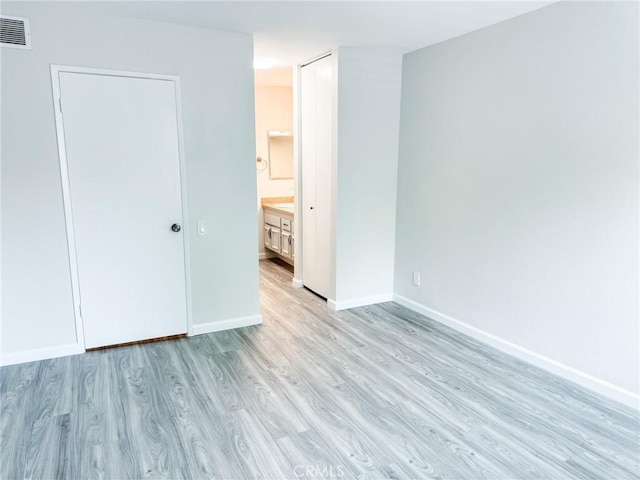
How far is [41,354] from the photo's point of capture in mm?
2990

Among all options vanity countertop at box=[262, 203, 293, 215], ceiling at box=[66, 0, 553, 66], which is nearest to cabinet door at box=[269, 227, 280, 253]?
vanity countertop at box=[262, 203, 293, 215]

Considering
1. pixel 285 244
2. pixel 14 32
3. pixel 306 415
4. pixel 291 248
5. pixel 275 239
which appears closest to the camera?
pixel 306 415

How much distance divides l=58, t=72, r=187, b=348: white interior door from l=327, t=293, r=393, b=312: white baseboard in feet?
4.80

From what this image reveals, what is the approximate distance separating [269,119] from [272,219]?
1459 mm

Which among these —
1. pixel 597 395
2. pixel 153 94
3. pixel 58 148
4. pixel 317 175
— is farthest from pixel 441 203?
pixel 58 148

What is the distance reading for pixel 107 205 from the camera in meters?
3.04

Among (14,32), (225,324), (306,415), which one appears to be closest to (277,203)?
(225,324)

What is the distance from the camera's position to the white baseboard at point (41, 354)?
2.91m

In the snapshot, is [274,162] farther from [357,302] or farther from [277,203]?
[357,302]

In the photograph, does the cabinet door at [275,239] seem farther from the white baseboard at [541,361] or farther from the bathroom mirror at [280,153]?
the white baseboard at [541,361]

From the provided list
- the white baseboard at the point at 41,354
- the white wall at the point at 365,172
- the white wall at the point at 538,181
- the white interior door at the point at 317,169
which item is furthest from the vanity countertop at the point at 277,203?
the white baseboard at the point at 41,354

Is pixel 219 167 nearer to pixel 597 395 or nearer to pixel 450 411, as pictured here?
pixel 450 411

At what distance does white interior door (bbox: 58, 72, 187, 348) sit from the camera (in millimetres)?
2908

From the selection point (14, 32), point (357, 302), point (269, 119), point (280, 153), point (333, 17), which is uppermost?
point (333, 17)
